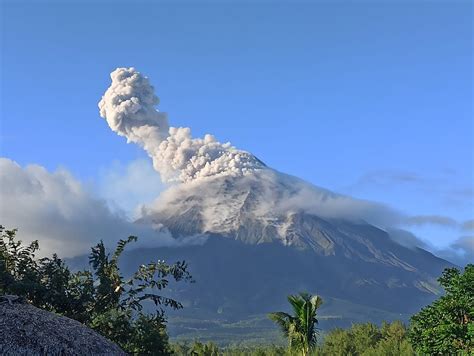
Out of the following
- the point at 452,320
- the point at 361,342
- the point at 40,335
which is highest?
the point at 452,320

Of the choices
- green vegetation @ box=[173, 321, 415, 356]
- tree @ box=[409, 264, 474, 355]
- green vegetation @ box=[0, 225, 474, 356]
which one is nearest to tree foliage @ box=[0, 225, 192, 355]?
green vegetation @ box=[0, 225, 474, 356]

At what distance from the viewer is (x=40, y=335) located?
21312 millimetres

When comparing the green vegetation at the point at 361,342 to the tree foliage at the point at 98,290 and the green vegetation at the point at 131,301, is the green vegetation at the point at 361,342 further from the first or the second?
the tree foliage at the point at 98,290

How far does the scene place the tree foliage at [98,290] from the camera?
31.4 metres

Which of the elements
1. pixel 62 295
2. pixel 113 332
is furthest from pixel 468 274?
pixel 62 295

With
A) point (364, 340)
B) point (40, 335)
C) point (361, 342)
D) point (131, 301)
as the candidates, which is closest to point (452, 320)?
point (131, 301)

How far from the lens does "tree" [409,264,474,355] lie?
33775mm

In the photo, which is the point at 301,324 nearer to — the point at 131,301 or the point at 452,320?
the point at 452,320

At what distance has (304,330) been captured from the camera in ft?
120

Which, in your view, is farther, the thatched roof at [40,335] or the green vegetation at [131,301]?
the green vegetation at [131,301]

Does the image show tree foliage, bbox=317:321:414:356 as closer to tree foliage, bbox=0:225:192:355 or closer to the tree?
the tree

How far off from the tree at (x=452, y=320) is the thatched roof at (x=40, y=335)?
2022cm

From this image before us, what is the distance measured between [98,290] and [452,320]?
21.2 metres

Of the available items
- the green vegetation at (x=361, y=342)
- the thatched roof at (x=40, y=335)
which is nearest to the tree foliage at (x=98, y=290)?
the thatched roof at (x=40, y=335)
